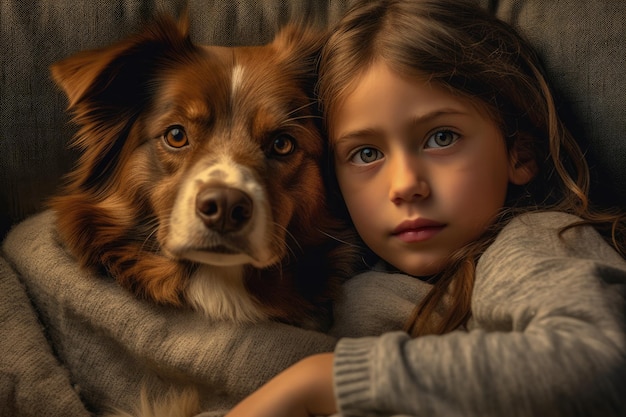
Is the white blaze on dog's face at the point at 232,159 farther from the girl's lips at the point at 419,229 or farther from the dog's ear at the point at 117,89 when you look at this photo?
the girl's lips at the point at 419,229

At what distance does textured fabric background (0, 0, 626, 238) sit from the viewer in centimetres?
150

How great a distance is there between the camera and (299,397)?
1.08 m

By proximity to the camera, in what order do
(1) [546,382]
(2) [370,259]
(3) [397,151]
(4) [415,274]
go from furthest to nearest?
(2) [370,259]
(4) [415,274]
(3) [397,151]
(1) [546,382]

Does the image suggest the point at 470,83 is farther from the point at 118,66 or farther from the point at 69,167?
the point at 69,167

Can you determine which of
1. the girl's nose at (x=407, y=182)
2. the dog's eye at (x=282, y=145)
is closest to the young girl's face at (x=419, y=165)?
the girl's nose at (x=407, y=182)

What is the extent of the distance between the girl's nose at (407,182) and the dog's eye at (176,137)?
417 millimetres

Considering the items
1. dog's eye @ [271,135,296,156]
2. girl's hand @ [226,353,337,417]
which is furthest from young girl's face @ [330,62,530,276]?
girl's hand @ [226,353,337,417]

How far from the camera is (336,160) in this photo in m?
1.48

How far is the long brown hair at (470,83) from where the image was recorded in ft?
4.43

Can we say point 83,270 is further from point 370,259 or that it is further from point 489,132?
point 489,132

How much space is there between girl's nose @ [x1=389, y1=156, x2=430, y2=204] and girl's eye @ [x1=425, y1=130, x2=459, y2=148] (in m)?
0.05

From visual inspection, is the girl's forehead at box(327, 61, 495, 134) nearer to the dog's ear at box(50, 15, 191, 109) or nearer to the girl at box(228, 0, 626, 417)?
the girl at box(228, 0, 626, 417)

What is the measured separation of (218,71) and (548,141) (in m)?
0.72

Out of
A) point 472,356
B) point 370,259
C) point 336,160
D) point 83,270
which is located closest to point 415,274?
point 370,259
